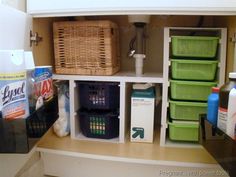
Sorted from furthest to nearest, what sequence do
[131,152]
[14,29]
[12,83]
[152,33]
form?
[152,33]
[131,152]
[14,29]
[12,83]

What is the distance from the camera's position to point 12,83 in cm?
62

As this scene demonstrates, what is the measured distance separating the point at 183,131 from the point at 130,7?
63 centimetres

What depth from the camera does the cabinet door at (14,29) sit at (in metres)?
0.76

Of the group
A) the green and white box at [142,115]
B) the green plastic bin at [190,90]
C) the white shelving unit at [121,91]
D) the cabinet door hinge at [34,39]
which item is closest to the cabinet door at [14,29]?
the cabinet door hinge at [34,39]

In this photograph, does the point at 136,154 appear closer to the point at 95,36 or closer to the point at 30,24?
the point at 95,36

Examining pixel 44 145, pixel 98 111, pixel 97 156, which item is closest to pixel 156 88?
pixel 98 111

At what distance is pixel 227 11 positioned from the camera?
0.92 m

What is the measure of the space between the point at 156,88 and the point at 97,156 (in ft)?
1.54

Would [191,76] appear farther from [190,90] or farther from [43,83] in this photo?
[43,83]

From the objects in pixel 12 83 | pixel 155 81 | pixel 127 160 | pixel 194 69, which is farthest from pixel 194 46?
pixel 12 83

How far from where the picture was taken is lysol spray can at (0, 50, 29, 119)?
2.01 ft

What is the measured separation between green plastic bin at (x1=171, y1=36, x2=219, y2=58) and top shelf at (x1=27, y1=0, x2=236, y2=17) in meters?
0.16

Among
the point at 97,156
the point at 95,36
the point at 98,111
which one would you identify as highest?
the point at 95,36

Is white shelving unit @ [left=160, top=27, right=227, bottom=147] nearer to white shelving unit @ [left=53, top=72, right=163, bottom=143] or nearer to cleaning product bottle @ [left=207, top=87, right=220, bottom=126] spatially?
white shelving unit @ [left=53, top=72, right=163, bottom=143]
